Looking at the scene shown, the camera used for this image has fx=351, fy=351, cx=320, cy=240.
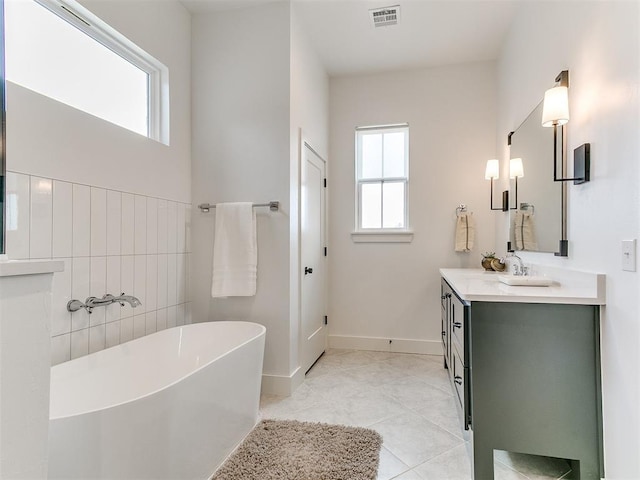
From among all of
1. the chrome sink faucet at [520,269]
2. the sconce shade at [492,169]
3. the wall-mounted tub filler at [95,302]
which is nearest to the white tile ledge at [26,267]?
the wall-mounted tub filler at [95,302]

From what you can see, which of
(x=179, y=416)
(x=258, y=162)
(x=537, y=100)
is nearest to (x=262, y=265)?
(x=258, y=162)

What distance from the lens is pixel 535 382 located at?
1604 millimetres

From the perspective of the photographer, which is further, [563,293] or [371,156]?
[371,156]

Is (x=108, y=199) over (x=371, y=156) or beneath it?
beneath

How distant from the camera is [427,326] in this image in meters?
3.62

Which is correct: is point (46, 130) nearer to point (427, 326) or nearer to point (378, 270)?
point (378, 270)

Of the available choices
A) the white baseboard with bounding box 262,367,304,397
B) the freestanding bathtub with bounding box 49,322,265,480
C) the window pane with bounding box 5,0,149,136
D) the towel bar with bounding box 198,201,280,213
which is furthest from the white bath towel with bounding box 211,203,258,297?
the window pane with bounding box 5,0,149,136

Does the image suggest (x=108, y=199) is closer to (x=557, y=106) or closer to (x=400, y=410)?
(x=400, y=410)

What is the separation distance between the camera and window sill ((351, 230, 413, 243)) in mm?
3668

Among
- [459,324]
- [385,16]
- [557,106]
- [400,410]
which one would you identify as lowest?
[400,410]

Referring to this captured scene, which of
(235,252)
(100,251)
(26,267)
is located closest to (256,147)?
(235,252)

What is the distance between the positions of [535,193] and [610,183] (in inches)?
34.8

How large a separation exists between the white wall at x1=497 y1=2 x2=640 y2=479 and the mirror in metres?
0.16

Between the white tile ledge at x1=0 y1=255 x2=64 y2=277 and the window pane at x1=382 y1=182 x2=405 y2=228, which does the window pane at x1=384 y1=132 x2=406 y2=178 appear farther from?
the white tile ledge at x1=0 y1=255 x2=64 y2=277
